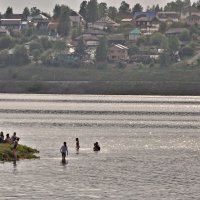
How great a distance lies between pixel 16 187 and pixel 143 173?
572 inches

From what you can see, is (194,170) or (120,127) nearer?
(194,170)

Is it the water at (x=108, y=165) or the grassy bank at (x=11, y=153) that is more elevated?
the grassy bank at (x=11, y=153)

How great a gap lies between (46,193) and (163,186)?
10086 mm

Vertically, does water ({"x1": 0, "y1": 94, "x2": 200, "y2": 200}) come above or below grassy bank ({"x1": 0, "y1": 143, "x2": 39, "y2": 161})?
below

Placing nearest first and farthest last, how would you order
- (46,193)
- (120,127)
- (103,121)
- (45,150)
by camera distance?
(46,193), (45,150), (120,127), (103,121)

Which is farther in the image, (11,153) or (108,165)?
(11,153)

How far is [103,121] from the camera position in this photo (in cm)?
17375

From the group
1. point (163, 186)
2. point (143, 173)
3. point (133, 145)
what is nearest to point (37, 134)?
point (133, 145)

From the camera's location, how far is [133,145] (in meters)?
117

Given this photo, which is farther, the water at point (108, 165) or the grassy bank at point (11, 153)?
the grassy bank at point (11, 153)

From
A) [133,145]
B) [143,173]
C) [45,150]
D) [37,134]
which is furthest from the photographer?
[37,134]

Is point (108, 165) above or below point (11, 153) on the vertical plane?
below

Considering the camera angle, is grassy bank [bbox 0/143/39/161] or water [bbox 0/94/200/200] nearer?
water [bbox 0/94/200/200]

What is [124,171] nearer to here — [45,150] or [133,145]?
[45,150]
